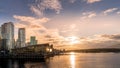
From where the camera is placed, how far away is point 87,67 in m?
140

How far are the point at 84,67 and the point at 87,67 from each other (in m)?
1.79

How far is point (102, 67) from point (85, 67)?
10.1 meters

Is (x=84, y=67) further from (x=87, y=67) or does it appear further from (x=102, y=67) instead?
(x=102, y=67)

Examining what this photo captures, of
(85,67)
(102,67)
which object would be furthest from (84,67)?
(102,67)

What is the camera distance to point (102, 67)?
138 meters

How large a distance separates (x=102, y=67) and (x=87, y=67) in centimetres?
885

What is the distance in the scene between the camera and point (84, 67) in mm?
139875

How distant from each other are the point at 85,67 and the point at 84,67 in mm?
745

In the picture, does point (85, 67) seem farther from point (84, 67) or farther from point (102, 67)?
point (102, 67)

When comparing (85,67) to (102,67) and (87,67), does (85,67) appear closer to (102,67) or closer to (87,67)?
(87,67)

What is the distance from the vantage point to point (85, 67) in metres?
140
